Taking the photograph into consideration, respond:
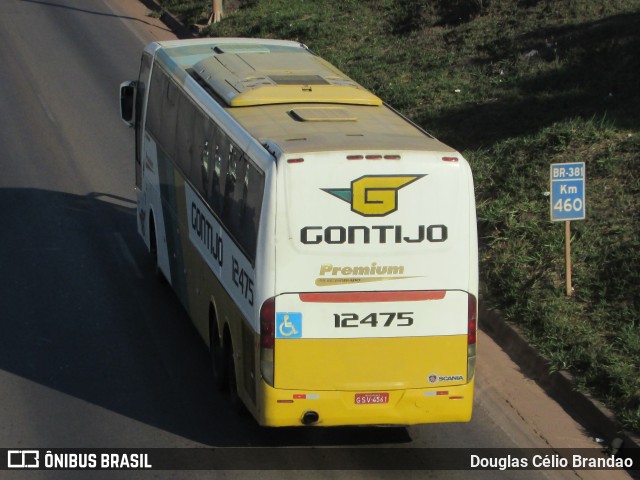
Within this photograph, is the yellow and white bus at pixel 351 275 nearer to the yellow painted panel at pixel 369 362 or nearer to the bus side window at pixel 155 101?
the yellow painted panel at pixel 369 362

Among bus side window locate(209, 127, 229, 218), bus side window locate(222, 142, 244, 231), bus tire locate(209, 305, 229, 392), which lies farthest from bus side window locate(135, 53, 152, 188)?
bus side window locate(222, 142, 244, 231)

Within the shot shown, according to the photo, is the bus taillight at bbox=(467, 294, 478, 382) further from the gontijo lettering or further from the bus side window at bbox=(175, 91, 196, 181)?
the bus side window at bbox=(175, 91, 196, 181)

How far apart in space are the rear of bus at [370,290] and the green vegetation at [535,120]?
2293 millimetres

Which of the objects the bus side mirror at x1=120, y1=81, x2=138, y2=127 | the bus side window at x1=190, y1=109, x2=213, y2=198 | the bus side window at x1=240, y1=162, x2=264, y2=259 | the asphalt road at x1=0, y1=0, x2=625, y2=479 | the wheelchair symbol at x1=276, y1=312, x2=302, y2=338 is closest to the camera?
the wheelchair symbol at x1=276, y1=312, x2=302, y2=338

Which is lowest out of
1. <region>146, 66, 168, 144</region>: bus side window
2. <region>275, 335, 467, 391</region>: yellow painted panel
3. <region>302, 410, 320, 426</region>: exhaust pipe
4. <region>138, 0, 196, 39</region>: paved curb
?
<region>302, 410, 320, 426</region>: exhaust pipe

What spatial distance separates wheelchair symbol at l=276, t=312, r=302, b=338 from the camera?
10266 mm

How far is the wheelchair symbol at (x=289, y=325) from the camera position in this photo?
10266 mm

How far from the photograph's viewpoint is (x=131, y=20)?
111 feet

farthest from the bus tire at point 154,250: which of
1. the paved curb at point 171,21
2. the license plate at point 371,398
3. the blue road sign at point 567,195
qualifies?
the paved curb at point 171,21

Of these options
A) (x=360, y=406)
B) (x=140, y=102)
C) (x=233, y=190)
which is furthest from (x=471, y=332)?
(x=140, y=102)

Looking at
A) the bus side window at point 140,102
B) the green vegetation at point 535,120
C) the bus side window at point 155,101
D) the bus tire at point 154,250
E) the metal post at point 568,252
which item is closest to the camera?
the green vegetation at point 535,120

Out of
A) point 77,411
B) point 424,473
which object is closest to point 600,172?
point 424,473

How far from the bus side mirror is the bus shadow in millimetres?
1814

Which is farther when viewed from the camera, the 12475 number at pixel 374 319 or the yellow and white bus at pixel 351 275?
the 12475 number at pixel 374 319
